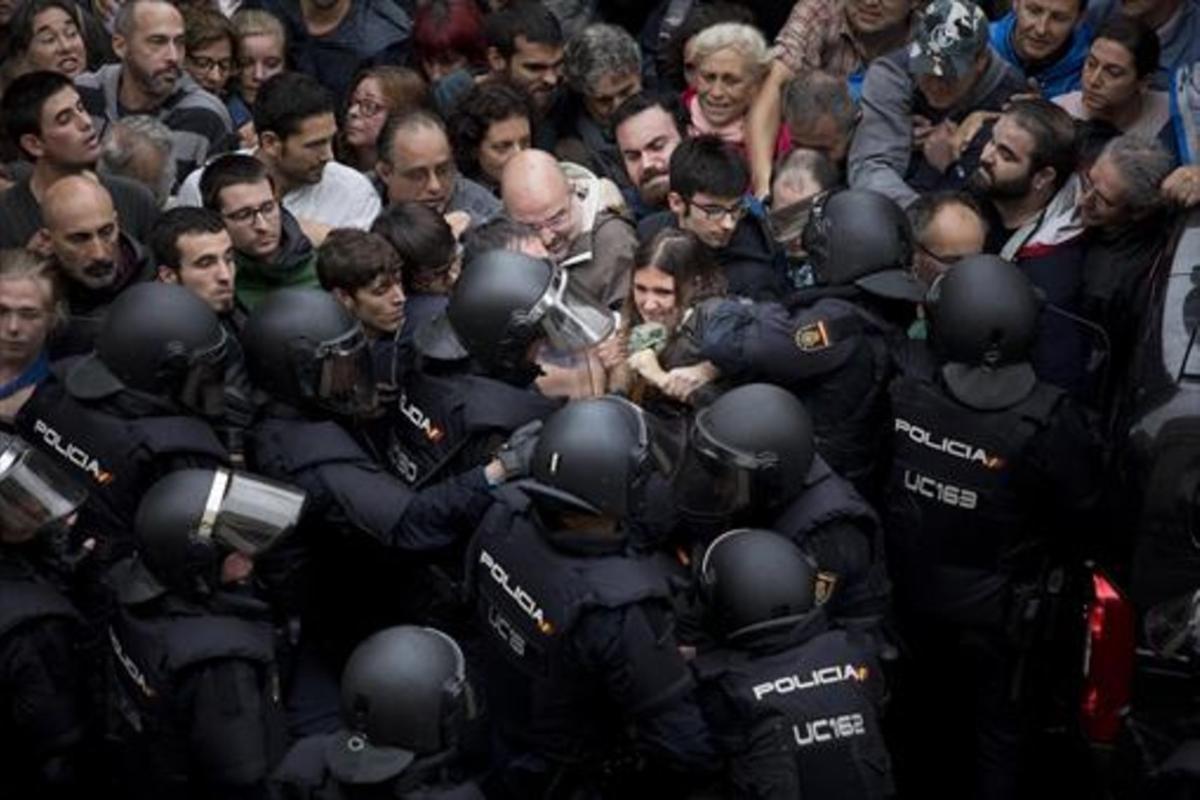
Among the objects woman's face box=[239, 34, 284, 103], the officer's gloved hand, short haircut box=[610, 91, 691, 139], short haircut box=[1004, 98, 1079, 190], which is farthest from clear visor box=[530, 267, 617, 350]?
woman's face box=[239, 34, 284, 103]

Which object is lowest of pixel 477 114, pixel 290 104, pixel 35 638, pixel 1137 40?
pixel 35 638

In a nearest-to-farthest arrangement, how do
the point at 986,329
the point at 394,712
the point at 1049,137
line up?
the point at 394,712, the point at 986,329, the point at 1049,137

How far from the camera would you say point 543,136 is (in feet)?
29.9

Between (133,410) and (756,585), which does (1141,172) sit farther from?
(133,410)

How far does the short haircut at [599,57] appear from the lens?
8859 millimetres

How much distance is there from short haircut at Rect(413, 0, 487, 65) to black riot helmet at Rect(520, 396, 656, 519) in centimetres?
429

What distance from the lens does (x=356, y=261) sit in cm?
664

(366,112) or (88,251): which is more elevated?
(88,251)

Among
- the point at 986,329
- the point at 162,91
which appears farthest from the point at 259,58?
the point at 986,329

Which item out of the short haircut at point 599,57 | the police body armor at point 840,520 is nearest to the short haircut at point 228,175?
the short haircut at point 599,57

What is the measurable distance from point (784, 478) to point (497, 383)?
3.20 ft

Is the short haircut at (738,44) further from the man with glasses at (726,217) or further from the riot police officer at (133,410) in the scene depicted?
the riot police officer at (133,410)

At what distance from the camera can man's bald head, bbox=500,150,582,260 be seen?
748 centimetres

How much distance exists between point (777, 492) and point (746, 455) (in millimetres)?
164
